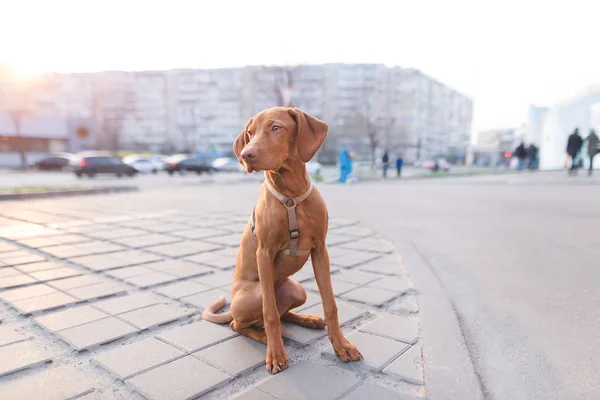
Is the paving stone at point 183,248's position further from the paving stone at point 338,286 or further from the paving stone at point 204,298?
the paving stone at point 338,286

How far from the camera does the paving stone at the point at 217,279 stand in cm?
383

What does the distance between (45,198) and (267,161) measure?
12.2 metres

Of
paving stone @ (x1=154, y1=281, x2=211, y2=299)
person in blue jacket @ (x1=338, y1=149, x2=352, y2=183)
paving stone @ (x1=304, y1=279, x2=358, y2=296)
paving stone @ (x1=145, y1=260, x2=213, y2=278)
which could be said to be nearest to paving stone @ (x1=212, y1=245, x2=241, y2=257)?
paving stone @ (x1=145, y1=260, x2=213, y2=278)

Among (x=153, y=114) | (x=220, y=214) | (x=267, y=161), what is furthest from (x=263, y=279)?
(x=153, y=114)

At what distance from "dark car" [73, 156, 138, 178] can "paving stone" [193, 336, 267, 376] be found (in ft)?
84.1

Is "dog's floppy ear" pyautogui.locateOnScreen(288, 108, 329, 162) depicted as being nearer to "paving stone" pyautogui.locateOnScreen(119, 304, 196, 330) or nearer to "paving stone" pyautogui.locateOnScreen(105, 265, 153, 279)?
"paving stone" pyautogui.locateOnScreen(119, 304, 196, 330)

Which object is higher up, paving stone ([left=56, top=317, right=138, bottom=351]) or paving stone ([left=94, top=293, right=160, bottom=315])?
paving stone ([left=56, top=317, right=138, bottom=351])

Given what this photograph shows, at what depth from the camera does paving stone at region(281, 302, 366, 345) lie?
2.67 metres

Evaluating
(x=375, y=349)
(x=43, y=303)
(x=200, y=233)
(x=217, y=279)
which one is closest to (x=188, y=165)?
(x=200, y=233)

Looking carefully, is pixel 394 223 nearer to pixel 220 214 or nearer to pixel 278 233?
pixel 220 214

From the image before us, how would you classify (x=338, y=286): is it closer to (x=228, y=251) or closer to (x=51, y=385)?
(x=228, y=251)

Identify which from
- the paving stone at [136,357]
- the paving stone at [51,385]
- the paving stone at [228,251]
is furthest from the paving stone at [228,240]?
the paving stone at [51,385]

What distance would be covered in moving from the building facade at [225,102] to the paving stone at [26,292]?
184ft

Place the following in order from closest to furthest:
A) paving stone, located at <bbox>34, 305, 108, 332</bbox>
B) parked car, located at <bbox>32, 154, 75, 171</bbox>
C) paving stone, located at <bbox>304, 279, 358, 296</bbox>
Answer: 1. paving stone, located at <bbox>34, 305, 108, 332</bbox>
2. paving stone, located at <bbox>304, 279, 358, 296</bbox>
3. parked car, located at <bbox>32, 154, 75, 171</bbox>
